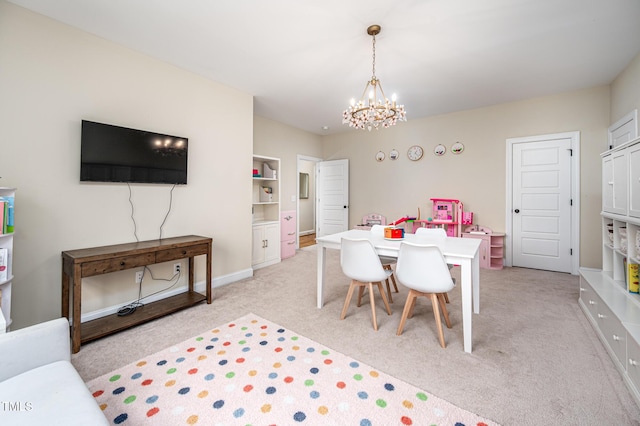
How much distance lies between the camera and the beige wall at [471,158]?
372 cm

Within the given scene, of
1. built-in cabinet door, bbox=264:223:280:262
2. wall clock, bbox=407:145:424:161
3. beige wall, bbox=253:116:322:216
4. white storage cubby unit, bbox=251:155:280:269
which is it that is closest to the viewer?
white storage cubby unit, bbox=251:155:280:269

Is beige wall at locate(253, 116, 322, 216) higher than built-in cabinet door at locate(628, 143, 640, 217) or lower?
higher

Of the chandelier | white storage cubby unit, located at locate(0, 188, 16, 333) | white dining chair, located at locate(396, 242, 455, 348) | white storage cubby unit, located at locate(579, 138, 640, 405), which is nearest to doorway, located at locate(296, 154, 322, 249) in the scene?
the chandelier

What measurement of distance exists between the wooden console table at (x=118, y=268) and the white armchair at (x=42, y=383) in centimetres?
81

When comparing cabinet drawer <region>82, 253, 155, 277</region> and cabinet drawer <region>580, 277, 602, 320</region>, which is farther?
cabinet drawer <region>580, 277, 602, 320</region>

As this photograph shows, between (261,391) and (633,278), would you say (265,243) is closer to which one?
(261,391)

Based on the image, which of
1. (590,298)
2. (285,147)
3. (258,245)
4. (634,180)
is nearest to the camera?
(634,180)

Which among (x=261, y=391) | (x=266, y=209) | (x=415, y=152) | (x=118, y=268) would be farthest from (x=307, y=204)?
(x=261, y=391)

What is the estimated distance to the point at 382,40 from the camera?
2.53 metres

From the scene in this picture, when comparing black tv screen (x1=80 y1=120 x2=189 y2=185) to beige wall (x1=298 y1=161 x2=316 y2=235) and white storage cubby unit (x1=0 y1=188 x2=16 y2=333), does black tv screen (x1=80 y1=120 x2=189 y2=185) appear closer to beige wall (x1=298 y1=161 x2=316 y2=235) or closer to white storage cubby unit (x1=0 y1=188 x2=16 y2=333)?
white storage cubby unit (x1=0 y1=188 x2=16 y2=333)

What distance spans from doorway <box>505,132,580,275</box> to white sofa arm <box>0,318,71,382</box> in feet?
17.3

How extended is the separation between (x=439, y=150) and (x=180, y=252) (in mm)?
4469

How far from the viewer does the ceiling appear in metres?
2.10

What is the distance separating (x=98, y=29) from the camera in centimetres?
235
